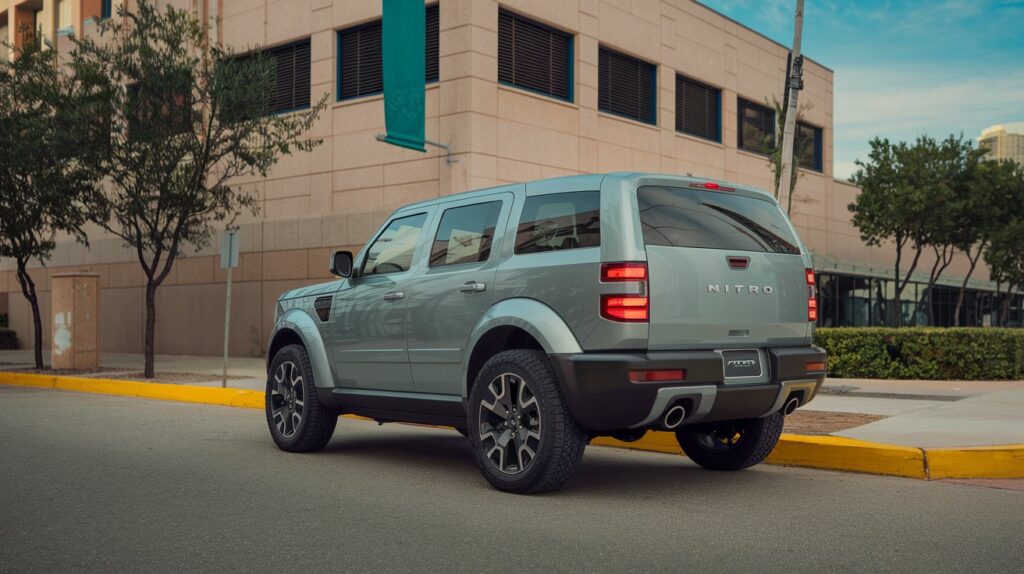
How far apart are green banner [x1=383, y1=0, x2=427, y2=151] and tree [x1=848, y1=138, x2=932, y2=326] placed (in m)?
14.1

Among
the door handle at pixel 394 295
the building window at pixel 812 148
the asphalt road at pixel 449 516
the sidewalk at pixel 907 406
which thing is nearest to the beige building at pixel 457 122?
the building window at pixel 812 148

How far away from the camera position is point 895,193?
27109mm

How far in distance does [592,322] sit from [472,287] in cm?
116

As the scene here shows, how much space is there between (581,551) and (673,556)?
1.46 ft

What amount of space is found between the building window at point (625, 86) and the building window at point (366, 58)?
490cm

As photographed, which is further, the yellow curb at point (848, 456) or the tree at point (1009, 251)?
the tree at point (1009, 251)

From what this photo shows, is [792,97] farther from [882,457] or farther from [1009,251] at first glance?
[1009,251]

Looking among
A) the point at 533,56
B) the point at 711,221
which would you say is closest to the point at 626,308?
the point at 711,221

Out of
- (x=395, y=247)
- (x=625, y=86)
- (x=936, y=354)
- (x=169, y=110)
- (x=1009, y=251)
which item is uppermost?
(x=625, y=86)

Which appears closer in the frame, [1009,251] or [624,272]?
[624,272]

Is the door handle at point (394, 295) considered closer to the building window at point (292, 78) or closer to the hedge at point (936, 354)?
the hedge at point (936, 354)

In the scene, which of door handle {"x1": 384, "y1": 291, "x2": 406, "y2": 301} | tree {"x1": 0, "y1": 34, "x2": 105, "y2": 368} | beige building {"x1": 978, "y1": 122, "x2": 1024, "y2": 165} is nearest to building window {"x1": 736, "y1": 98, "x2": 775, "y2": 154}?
tree {"x1": 0, "y1": 34, "x2": 105, "y2": 368}

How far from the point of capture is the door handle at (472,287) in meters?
6.80

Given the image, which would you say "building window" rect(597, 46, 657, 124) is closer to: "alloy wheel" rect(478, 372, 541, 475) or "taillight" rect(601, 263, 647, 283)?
"alloy wheel" rect(478, 372, 541, 475)
